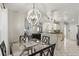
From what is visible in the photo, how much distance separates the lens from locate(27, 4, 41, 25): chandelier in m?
1.51

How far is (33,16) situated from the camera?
1.55 meters

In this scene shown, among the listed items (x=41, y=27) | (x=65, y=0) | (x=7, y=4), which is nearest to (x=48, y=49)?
(x=41, y=27)

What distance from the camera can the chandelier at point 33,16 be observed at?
1.51 m

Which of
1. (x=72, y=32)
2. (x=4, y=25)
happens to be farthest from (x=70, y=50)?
(x=4, y=25)

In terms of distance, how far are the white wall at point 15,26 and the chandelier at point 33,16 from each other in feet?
0.36

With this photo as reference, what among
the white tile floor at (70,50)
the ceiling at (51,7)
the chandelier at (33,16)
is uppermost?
the ceiling at (51,7)

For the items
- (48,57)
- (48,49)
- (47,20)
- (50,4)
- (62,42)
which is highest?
(50,4)

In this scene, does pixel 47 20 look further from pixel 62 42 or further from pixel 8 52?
pixel 8 52

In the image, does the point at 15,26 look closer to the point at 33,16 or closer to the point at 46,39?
the point at 33,16

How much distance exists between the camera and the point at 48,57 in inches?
61.0

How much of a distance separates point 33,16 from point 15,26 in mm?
313

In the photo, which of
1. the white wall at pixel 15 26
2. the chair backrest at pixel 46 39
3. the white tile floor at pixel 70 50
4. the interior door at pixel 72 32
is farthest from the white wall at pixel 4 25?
the interior door at pixel 72 32

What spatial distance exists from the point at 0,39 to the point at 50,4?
3.02 feet

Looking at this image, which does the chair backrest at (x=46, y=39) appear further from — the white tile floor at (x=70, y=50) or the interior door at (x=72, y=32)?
the interior door at (x=72, y=32)
